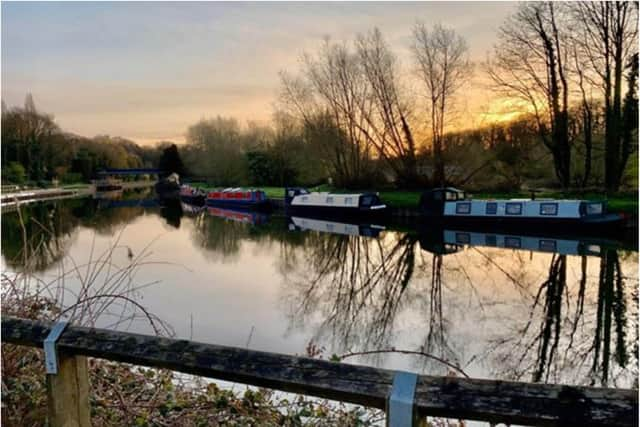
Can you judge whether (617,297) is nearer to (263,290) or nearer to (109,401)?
(263,290)

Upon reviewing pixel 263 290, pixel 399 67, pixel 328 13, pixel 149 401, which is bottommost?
pixel 263 290

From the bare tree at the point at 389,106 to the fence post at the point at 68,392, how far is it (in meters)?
20.1

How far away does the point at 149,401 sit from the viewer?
97.7 inches

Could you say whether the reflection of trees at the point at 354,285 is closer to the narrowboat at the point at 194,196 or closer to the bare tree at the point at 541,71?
the bare tree at the point at 541,71

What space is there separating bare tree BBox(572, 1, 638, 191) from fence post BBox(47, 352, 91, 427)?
1788 centimetres

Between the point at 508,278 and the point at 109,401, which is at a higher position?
the point at 109,401

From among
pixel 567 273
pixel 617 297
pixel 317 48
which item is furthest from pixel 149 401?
pixel 317 48

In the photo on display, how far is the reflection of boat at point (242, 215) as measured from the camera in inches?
773

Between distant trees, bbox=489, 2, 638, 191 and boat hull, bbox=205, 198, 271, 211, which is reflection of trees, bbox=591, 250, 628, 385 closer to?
distant trees, bbox=489, 2, 638, 191

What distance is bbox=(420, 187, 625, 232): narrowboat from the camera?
1278cm

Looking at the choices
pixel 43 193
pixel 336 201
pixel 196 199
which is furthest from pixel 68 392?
pixel 43 193

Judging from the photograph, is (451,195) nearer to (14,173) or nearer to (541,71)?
(541,71)

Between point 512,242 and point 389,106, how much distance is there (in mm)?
11052

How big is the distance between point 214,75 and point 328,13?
3748 millimetres
